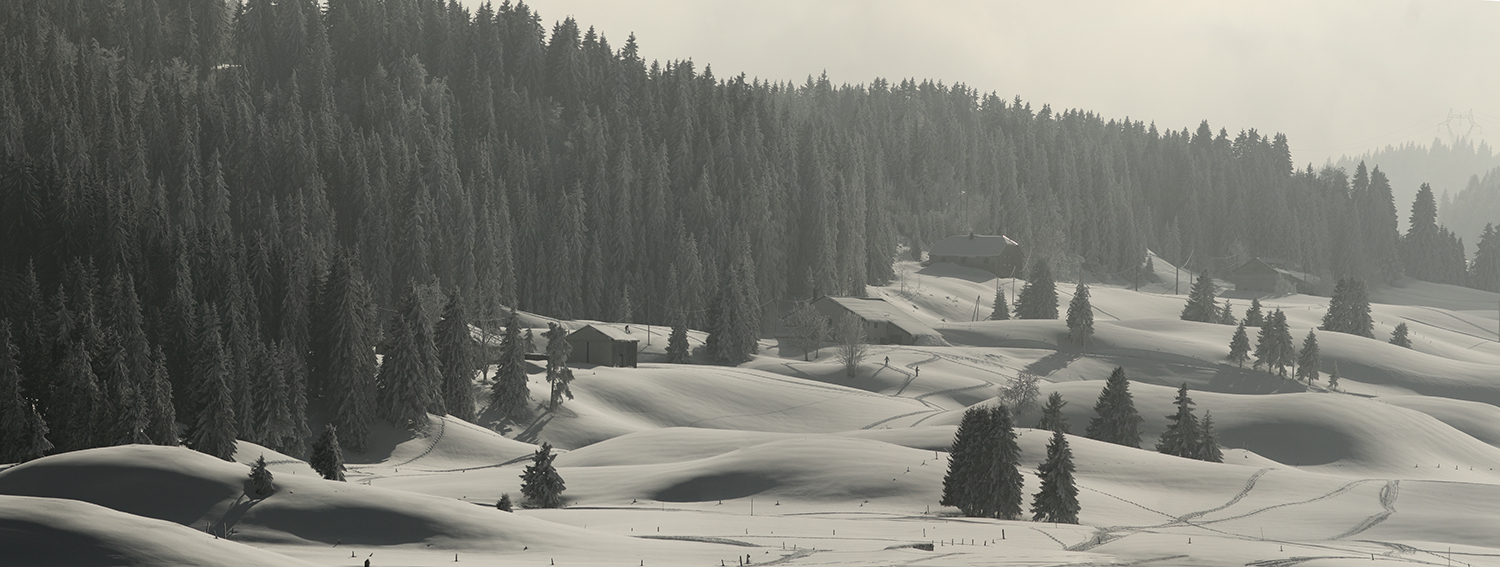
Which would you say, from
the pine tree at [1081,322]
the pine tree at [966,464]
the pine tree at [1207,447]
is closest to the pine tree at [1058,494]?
the pine tree at [966,464]

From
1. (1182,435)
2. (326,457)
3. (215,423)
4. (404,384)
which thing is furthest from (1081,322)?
(326,457)

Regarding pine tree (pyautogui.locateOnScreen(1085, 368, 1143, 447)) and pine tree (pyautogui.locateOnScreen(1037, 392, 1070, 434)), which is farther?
pine tree (pyautogui.locateOnScreen(1085, 368, 1143, 447))

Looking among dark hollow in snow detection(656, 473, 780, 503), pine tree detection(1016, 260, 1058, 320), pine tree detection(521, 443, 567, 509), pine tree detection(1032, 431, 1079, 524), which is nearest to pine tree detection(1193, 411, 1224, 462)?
pine tree detection(1032, 431, 1079, 524)

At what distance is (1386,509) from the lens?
58.2m

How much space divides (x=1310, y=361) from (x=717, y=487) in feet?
227

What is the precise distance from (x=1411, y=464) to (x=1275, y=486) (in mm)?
16793

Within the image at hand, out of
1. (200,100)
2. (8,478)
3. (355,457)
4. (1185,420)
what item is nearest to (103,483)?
(8,478)

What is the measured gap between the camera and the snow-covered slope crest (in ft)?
130

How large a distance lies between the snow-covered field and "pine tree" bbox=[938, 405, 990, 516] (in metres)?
Result: 0.81

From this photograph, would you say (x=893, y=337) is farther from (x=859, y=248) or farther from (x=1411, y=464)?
(x=1411, y=464)

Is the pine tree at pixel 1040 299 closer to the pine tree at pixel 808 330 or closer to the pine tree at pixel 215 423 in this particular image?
the pine tree at pixel 808 330

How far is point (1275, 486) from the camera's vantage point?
64.7 m

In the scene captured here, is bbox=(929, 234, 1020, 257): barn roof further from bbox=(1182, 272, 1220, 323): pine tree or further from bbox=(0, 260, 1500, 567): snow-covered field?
bbox=(0, 260, 1500, 567): snow-covered field

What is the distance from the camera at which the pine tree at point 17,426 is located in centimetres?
6038
